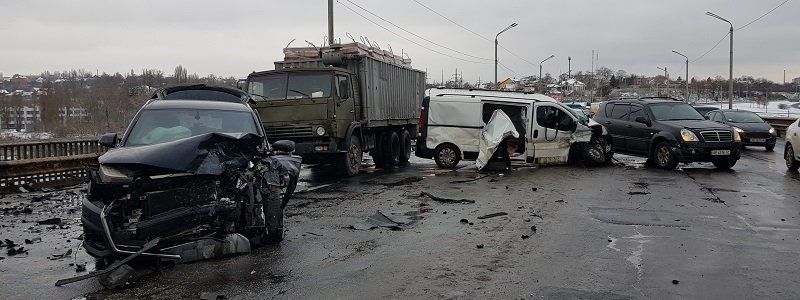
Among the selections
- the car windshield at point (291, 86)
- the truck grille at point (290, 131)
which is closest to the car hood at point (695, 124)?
the car windshield at point (291, 86)

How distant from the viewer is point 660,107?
1608 cm

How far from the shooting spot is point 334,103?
1293cm

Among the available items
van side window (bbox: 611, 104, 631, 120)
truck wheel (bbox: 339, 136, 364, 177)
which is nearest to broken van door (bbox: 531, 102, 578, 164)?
van side window (bbox: 611, 104, 631, 120)

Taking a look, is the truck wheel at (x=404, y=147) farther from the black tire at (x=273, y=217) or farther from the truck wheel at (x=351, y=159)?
the black tire at (x=273, y=217)

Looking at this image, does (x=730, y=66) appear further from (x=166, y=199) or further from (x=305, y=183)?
(x=166, y=199)

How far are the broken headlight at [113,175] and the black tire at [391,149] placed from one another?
1130 centimetres

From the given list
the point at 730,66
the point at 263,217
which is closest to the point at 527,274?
the point at 263,217

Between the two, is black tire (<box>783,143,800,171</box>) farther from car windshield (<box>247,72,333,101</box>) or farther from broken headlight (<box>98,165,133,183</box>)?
broken headlight (<box>98,165,133,183</box>)

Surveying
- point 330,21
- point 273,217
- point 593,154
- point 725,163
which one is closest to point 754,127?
point 725,163

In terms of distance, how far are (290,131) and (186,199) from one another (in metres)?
7.26

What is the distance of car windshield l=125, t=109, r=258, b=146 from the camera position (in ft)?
23.8

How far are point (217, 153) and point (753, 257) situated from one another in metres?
5.50

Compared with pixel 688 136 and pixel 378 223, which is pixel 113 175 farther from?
pixel 688 136

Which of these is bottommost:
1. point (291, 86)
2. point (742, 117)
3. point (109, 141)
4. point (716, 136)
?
point (716, 136)
